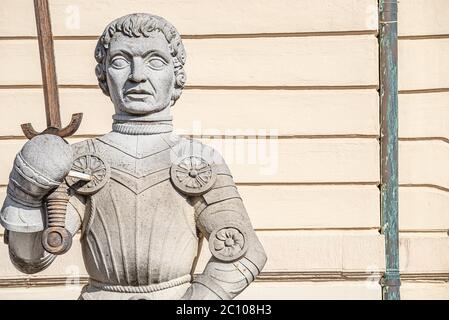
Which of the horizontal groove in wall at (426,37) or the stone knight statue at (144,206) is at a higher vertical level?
the horizontal groove in wall at (426,37)

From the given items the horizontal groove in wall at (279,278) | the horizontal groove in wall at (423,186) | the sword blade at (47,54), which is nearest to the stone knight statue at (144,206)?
the sword blade at (47,54)

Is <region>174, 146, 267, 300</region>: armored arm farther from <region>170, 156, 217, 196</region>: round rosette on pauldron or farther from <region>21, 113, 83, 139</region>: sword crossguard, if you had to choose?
<region>21, 113, 83, 139</region>: sword crossguard

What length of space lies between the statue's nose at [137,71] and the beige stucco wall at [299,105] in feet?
12.4

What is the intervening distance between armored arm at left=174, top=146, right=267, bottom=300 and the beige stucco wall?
3.79 metres

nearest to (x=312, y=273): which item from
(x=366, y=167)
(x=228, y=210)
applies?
(x=366, y=167)

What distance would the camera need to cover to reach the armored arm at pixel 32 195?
903cm

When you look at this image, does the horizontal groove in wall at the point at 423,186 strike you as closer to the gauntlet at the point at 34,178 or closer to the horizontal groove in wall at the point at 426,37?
the horizontal groove in wall at the point at 426,37

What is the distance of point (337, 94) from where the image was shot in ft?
44.1

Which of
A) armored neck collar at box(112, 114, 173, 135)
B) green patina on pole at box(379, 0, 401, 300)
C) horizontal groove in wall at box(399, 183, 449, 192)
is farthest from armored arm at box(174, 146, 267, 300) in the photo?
horizontal groove in wall at box(399, 183, 449, 192)

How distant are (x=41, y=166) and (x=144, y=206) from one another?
59 centimetres

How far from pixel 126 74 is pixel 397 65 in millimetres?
4292

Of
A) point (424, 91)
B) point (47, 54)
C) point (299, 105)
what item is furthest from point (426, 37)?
point (47, 54)

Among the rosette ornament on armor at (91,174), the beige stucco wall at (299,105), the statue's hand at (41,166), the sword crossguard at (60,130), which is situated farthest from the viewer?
the beige stucco wall at (299,105)

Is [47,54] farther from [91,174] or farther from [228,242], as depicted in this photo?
[228,242]
